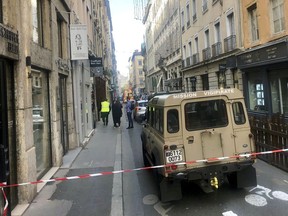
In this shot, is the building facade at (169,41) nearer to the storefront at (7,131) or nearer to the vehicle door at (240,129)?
the vehicle door at (240,129)

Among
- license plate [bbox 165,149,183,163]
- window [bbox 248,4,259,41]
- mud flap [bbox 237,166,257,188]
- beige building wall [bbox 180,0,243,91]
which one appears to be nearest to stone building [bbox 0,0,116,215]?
license plate [bbox 165,149,183,163]

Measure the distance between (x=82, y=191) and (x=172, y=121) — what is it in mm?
2514

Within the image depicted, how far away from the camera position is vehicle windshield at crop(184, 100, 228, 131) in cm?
599

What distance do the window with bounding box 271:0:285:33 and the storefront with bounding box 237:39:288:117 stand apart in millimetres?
872

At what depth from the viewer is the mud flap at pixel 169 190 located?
585 cm

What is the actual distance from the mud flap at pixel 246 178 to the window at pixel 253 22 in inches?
497

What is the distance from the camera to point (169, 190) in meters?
5.87

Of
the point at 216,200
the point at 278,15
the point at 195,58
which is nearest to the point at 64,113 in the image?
the point at 216,200

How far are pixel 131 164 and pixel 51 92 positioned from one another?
2.96 meters

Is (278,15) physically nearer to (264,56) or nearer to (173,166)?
(264,56)

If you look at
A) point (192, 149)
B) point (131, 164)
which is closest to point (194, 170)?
point (192, 149)

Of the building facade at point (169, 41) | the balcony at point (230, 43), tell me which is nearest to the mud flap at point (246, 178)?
the balcony at point (230, 43)

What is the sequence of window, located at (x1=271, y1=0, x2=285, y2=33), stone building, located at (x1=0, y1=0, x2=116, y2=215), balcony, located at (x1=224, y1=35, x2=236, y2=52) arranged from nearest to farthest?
stone building, located at (x1=0, y1=0, x2=116, y2=215)
window, located at (x1=271, y1=0, x2=285, y2=33)
balcony, located at (x1=224, y1=35, x2=236, y2=52)

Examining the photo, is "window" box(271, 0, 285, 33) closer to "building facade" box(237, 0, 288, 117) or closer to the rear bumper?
"building facade" box(237, 0, 288, 117)
